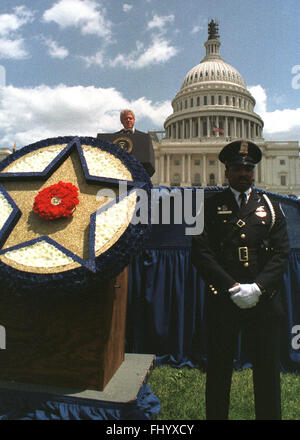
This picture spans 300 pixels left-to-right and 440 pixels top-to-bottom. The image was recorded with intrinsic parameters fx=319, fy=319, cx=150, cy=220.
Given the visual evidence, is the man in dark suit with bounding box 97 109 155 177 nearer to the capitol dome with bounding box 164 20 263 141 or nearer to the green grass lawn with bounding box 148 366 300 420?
the green grass lawn with bounding box 148 366 300 420

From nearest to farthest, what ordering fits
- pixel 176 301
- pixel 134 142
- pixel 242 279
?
pixel 242 279, pixel 134 142, pixel 176 301

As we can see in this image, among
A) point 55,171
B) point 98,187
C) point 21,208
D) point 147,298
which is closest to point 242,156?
point 98,187

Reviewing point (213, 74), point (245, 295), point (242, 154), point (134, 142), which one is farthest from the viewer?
point (213, 74)

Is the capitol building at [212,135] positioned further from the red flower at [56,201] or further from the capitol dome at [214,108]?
the red flower at [56,201]

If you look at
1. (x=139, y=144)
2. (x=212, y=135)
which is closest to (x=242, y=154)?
(x=139, y=144)

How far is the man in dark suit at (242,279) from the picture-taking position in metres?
1.81

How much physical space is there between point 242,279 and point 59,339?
1203mm

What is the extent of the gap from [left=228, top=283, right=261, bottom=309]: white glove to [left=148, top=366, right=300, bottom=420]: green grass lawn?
999 millimetres

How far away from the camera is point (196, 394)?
102 inches

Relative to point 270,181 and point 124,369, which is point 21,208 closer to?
point 124,369

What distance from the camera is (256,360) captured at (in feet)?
6.03

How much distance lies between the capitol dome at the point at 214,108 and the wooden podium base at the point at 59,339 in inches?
2359

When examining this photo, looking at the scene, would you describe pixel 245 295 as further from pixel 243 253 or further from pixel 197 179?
pixel 197 179
